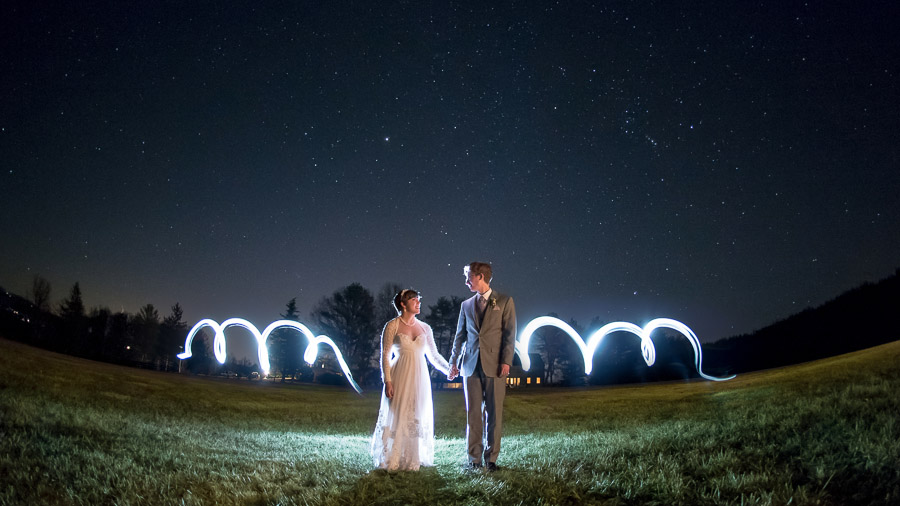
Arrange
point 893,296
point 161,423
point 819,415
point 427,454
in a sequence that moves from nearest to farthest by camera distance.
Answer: point 819,415 → point 427,454 → point 893,296 → point 161,423

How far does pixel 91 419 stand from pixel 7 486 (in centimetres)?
544

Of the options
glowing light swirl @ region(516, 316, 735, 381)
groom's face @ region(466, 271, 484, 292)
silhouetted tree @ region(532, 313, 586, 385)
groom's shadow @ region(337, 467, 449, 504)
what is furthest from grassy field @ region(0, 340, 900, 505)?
silhouetted tree @ region(532, 313, 586, 385)

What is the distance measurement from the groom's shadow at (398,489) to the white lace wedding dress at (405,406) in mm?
397

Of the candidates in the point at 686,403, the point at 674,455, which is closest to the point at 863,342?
the point at 686,403

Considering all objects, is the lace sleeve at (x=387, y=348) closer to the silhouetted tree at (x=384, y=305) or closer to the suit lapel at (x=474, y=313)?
the suit lapel at (x=474, y=313)

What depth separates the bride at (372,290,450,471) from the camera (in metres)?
8.07

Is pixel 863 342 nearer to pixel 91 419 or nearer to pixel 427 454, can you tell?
pixel 427 454

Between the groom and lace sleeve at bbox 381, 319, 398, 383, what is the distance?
1182mm

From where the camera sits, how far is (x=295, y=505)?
19.5 feet

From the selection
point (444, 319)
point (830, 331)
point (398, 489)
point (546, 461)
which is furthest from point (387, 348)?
point (444, 319)

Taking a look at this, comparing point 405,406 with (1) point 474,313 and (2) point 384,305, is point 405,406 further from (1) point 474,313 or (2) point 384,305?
(2) point 384,305

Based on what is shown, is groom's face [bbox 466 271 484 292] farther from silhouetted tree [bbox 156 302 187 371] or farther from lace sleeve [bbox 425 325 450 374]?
silhouetted tree [bbox 156 302 187 371]

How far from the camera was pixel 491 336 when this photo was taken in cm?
802

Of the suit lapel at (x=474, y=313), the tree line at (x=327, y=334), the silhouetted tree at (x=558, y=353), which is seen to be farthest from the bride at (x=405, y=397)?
the silhouetted tree at (x=558, y=353)
